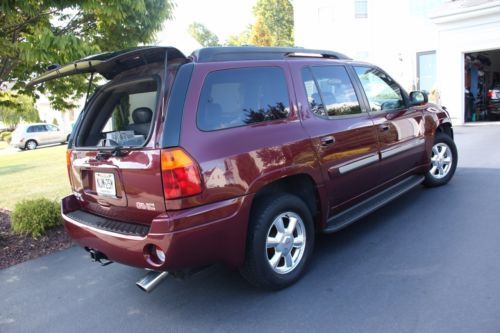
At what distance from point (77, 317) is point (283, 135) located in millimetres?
2242

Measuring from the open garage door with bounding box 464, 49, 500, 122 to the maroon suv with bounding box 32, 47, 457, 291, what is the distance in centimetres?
1340

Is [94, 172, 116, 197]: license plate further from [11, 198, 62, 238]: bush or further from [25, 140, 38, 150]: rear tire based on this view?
[25, 140, 38, 150]: rear tire

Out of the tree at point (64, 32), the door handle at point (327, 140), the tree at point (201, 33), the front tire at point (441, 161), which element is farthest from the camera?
the tree at point (201, 33)

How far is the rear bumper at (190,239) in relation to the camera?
9.05 feet

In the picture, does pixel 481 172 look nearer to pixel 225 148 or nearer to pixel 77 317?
pixel 225 148

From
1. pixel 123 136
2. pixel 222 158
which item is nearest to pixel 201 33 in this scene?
pixel 123 136

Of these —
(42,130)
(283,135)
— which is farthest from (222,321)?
(42,130)

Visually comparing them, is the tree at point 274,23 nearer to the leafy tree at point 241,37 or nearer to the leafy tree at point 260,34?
the leafy tree at point 260,34

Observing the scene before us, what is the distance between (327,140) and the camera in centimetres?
376

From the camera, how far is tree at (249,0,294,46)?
3984cm

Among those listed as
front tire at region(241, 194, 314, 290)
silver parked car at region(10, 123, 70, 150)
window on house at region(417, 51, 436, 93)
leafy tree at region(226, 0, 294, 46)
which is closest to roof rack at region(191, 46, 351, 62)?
front tire at region(241, 194, 314, 290)

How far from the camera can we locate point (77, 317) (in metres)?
3.36

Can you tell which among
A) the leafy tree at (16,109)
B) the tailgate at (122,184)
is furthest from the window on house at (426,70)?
the tailgate at (122,184)

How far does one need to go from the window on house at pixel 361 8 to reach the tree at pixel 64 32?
1731 centimetres
